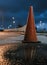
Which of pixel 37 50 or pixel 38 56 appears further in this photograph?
pixel 37 50

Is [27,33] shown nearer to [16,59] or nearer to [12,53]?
[12,53]

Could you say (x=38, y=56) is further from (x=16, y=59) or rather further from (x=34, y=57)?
(x=16, y=59)

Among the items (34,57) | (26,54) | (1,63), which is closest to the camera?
(1,63)

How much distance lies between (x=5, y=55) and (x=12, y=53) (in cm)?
28

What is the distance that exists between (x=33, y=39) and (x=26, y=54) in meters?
3.02

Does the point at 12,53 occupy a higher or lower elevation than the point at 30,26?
lower

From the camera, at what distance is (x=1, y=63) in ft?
20.4

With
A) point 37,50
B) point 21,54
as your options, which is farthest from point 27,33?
point 21,54

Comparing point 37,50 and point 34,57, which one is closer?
point 34,57

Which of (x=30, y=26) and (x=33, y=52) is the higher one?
(x=30, y=26)

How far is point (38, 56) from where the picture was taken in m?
6.84

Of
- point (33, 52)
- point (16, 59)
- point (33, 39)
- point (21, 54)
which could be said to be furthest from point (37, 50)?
point (33, 39)

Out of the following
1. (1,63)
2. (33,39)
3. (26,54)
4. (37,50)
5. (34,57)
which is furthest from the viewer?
(33,39)

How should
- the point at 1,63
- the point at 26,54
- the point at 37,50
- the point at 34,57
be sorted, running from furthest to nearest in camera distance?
1. the point at 37,50
2. the point at 26,54
3. the point at 34,57
4. the point at 1,63
